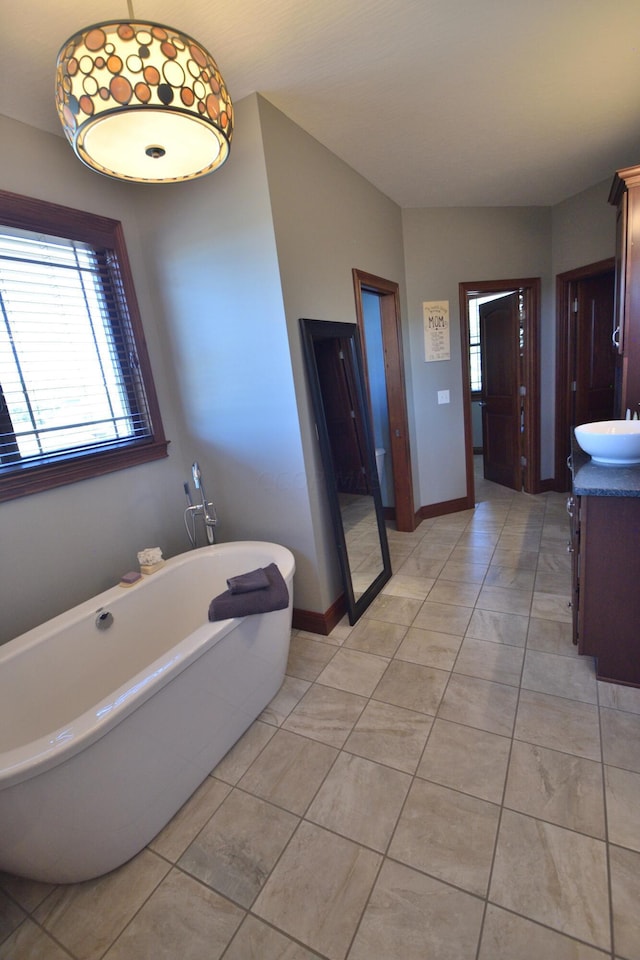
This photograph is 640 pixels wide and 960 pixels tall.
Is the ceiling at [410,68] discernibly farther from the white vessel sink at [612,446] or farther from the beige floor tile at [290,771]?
the beige floor tile at [290,771]

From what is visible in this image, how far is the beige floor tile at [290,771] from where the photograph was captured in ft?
5.00

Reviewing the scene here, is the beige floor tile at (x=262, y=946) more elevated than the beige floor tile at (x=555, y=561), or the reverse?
the beige floor tile at (x=555, y=561)

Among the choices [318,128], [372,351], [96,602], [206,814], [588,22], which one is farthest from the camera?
[372,351]

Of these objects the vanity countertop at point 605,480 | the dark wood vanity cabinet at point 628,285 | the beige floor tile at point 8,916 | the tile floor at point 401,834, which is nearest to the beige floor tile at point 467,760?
the tile floor at point 401,834

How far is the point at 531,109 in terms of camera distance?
2281 mm

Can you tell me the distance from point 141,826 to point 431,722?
3.72ft

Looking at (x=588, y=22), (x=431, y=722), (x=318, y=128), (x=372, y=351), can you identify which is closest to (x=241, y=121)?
(x=318, y=128)

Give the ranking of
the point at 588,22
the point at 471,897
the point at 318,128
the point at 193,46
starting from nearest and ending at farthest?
the point at 193,46 → the point at 471,897 → the point at 588,22 → the point at 318,128

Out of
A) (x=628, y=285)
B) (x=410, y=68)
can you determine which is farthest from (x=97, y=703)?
(x=628, y=285)

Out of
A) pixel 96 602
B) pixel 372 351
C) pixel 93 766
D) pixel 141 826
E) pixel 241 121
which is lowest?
pixel 141 826

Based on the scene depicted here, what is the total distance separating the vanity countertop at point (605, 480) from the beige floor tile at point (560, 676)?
877mm

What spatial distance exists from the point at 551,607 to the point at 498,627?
38 centimetres

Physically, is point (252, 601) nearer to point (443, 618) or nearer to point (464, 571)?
point (443, 618)

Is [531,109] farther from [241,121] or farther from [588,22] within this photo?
[241,121]
